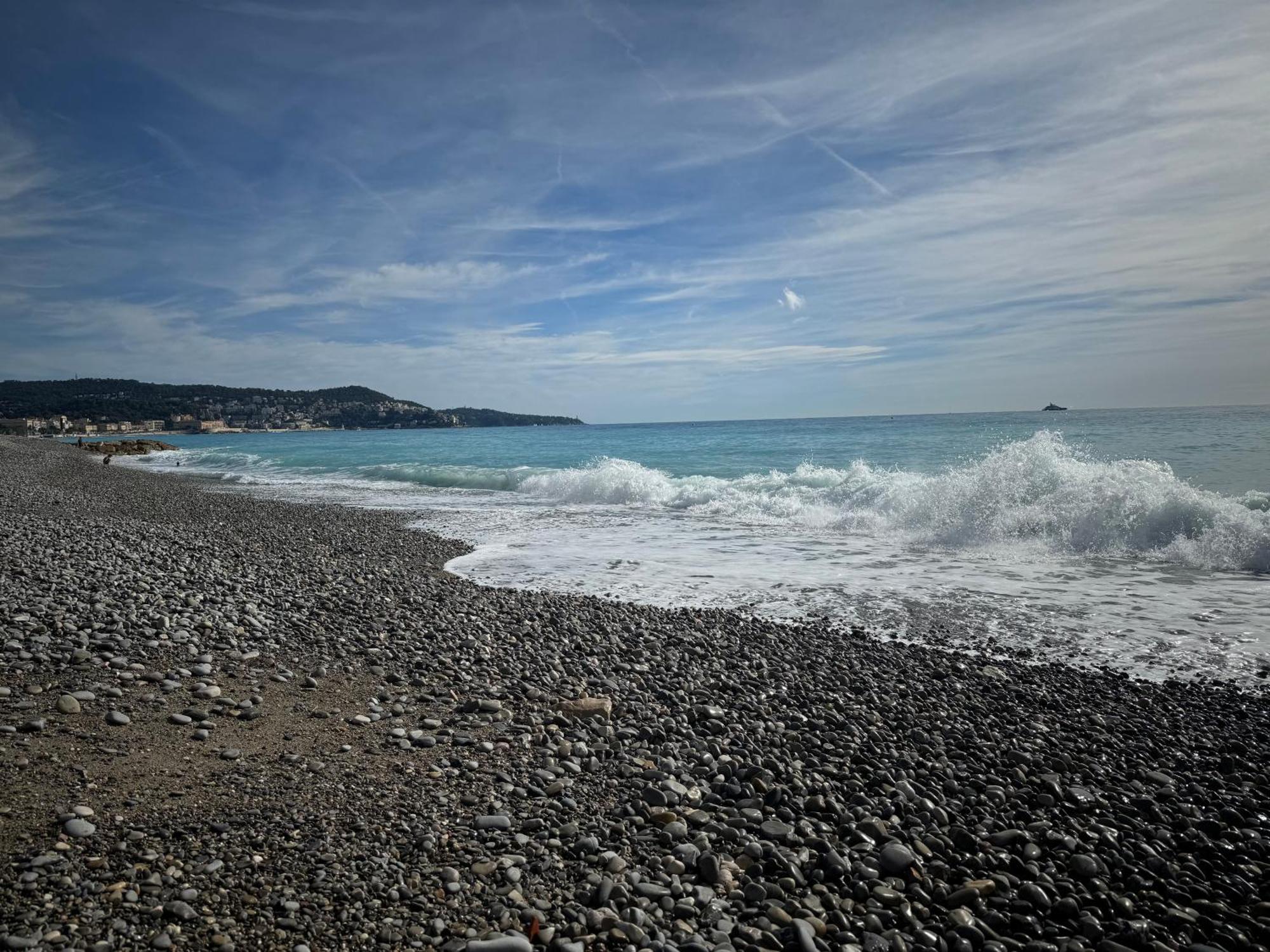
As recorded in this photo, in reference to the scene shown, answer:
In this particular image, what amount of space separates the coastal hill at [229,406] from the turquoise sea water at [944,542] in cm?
11999

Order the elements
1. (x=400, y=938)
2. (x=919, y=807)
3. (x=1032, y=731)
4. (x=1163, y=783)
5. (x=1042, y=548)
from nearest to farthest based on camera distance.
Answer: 1. (x=400, y=938)
2. (x=919, y=807)
3. (x=1163, y=783)
4. (x=1032, y=731)
5. (x=1042, y=548)

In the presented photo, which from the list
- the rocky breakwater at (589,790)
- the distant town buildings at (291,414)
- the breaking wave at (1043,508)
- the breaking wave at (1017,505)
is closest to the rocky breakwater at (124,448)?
the breaking wave at (1017,505)

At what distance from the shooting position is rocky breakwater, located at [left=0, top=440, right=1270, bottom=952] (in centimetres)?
296

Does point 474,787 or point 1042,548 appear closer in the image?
point 474,787

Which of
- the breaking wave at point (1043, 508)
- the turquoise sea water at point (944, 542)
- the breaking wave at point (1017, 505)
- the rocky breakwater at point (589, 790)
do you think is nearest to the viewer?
the rocky breakwater at point (589, 790)

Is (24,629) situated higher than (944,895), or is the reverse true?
(24,629)

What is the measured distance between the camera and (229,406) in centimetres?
13975

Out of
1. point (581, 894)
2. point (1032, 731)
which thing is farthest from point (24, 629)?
point (1032, 731)

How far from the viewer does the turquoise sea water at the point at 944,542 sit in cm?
797

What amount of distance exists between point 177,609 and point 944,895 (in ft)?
22.7

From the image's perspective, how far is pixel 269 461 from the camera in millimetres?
47781

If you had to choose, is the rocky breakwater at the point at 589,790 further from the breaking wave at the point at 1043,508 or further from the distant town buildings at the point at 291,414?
the distant town buildings at the point at 291,414

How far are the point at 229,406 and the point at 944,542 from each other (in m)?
155

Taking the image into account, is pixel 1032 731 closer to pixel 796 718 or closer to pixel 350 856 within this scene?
pixel 796 718
